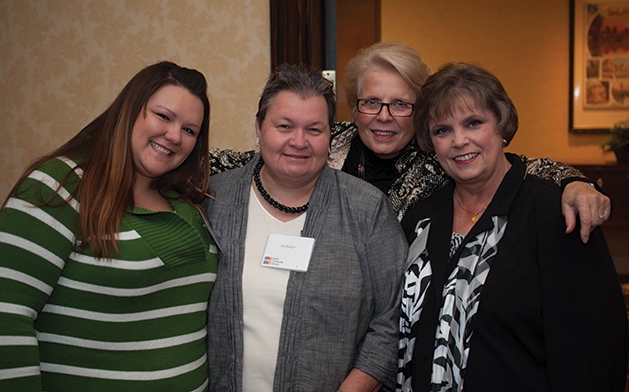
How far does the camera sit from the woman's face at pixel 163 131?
1.69 metres

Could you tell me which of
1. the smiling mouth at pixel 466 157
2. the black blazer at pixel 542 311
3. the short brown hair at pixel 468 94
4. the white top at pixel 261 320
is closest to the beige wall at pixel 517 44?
the short brown hair at pixel 468 94

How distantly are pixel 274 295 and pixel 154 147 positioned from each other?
63 cm

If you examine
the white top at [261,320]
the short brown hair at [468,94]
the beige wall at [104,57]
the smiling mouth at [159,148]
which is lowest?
the white top at [261,320]

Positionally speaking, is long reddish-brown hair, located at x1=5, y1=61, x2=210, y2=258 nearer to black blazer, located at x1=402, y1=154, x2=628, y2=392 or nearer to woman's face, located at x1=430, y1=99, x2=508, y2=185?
woman's face, located at x1=430, y1=99, x2=508, y2=185

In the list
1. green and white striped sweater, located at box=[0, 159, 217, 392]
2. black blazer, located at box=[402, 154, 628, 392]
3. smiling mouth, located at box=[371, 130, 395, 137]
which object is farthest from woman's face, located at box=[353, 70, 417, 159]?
green and white striped sweater, located at box=[0, 159, 217, 392]

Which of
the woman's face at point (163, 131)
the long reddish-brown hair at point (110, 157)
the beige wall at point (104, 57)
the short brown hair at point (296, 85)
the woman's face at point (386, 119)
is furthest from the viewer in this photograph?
the beige wall at point (104, 57)

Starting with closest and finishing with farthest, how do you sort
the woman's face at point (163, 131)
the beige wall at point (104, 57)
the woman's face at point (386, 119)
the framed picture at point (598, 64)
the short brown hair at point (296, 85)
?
the woman's face at point (163, 131), the short brown hair at point (296, 85), the woman's face at point (386, 119), the beige wall at point (104, 57), the framed picture at point (598, 64)

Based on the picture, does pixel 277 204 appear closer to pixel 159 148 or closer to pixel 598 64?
pixel 159 148

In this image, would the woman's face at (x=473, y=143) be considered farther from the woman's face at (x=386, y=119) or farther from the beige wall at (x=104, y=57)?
the beige wall at (x=104, y=57)

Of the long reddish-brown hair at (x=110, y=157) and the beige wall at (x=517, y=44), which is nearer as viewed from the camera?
the long reddish-brown hair at (x=110, y=157)

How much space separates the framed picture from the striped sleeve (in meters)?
6.33

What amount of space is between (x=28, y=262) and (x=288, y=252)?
0.79 m

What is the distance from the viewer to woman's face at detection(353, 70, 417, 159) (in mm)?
2277

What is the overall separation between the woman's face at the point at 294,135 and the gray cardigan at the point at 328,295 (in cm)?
15
